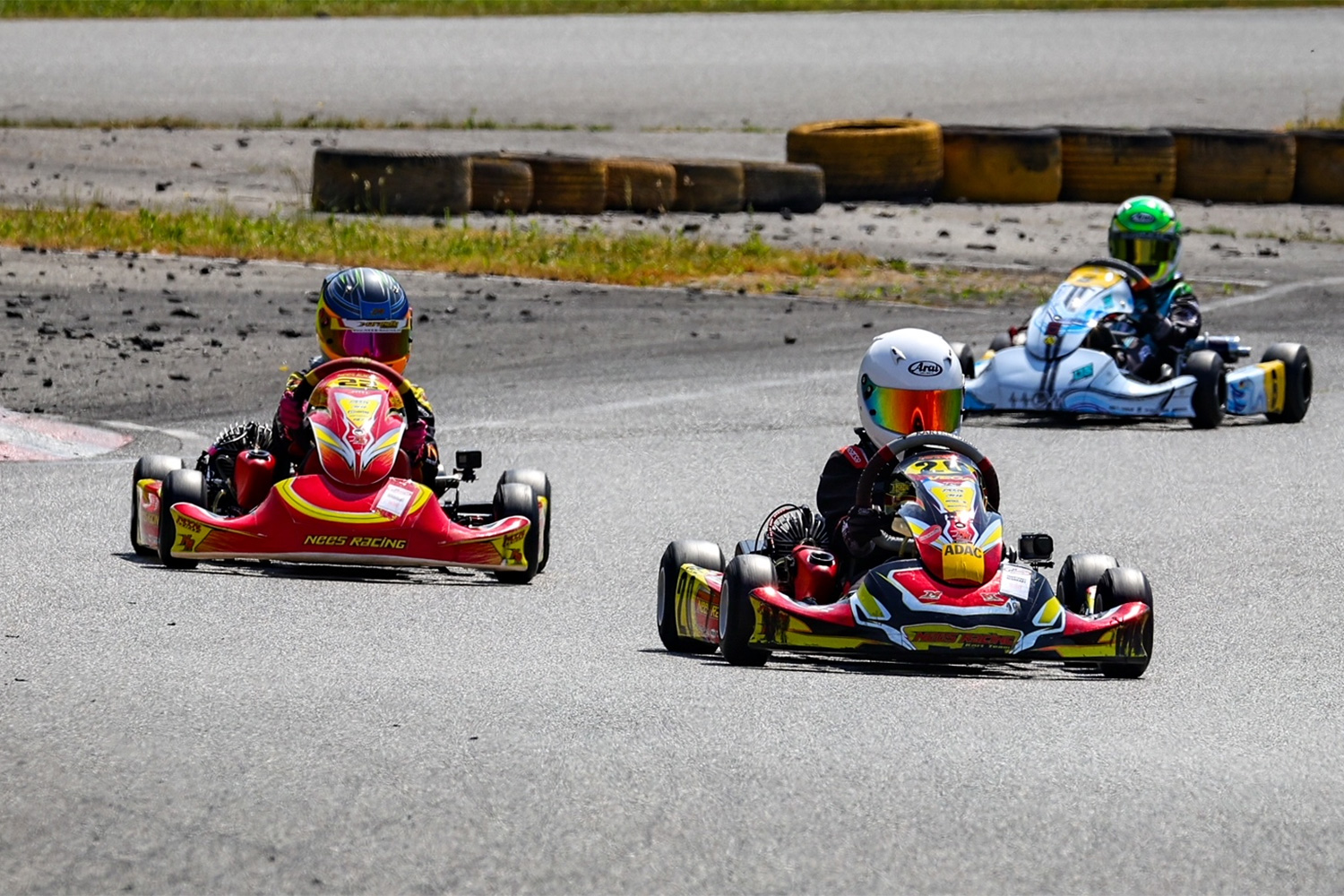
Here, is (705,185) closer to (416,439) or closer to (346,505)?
(416,439)

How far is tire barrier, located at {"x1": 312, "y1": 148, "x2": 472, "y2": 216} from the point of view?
17719 mm

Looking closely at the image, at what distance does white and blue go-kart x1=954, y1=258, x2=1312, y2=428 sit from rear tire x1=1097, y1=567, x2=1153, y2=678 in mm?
5191

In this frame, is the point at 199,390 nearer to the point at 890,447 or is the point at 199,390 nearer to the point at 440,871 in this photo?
the point at 890,447

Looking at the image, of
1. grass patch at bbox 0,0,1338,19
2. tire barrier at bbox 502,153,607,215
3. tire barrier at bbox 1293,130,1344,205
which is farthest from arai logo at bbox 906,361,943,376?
grass patch at bbox 0,0,1338,19

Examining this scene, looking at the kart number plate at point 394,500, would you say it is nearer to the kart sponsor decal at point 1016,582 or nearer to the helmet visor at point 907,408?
the helmet visor at point 907,408

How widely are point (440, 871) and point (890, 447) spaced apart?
251 centimetres

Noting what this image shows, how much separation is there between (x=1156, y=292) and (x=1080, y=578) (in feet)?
19.1

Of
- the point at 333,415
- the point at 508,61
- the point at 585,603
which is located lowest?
the point at 585,603

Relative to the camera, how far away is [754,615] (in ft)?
19.4

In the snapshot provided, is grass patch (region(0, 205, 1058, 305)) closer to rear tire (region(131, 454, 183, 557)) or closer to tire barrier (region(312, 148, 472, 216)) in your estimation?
tire barrier (region(312, 148, 472, 216))

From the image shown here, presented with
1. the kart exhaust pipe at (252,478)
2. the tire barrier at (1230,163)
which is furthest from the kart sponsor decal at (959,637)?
the tire barrier at (1230,163)

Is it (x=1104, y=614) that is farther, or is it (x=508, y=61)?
(x=508, y=61)

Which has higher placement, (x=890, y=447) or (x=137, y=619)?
(x=890, y=447)

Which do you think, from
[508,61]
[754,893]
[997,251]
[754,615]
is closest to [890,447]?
[754,615]
